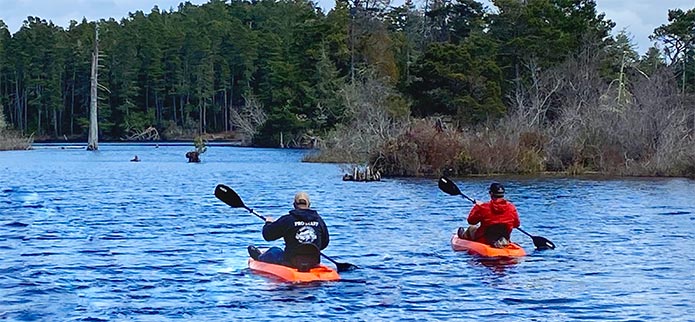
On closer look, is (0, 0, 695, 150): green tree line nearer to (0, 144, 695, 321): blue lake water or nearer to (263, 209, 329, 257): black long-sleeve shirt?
(0, 144, 695, 321): blue lake water

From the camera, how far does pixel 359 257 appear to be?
20875 mm

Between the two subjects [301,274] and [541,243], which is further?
[541,243]

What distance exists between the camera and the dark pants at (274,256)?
17.6m

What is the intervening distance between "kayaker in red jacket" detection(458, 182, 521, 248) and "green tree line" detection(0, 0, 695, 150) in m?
35.2

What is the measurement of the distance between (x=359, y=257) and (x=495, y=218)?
8.90 ft

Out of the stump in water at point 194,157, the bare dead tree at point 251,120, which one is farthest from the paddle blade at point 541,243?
the bare dead tree at point 251,120

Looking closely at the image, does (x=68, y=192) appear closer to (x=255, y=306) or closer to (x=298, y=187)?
(x=298, y=187)

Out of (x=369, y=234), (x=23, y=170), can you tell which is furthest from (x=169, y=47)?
(x=369, y=234)

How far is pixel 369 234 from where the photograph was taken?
82.2 ft

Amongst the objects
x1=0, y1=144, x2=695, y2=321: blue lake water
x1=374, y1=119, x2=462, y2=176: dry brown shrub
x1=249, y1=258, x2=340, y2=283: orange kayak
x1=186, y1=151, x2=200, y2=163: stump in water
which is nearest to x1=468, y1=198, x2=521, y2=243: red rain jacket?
x1=0, y1=144, x2=695, y2=321: blue lake water

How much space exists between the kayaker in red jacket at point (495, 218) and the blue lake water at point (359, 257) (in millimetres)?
574

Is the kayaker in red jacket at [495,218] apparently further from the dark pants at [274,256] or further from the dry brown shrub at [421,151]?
the dry brown shrub at [421,151]

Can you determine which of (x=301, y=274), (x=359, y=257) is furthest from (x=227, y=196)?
(x=301, y=274)

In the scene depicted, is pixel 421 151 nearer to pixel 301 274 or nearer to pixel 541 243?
pixel 541 243
